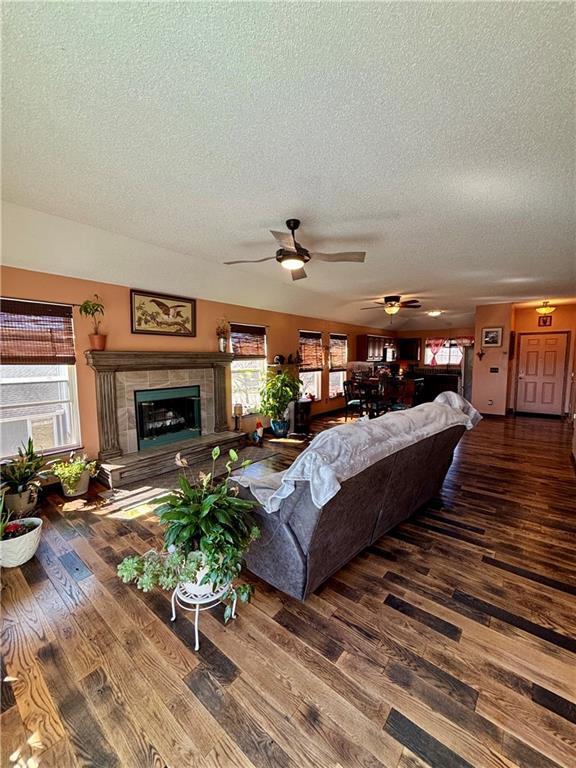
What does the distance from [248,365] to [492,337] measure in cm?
578

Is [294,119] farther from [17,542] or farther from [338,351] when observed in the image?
[338,351]

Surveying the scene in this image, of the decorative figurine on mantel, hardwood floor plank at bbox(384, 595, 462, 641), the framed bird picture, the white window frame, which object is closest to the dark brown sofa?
hardwood floor plank at bbox(384, 595, 462, 641)

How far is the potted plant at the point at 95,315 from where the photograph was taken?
3.59 meters

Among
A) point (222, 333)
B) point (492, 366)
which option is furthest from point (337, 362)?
point (222, 333)

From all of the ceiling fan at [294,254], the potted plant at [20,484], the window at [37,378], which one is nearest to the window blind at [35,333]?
the window at [37,378]

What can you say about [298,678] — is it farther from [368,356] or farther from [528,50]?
[368,356]

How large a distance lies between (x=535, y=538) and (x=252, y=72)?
3695 millimetres

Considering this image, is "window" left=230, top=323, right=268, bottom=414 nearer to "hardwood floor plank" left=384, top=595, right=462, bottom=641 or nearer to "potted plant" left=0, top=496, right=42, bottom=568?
"potted plant" left=0, top=496, right=42, bottom=568

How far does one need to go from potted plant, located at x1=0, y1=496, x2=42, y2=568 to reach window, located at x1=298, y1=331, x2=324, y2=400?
17.7ft

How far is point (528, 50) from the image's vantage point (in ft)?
4.33

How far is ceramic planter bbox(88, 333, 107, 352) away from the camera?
3.69 m

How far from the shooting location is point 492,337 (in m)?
7.37

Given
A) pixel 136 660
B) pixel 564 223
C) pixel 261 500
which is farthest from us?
pixel 564 223

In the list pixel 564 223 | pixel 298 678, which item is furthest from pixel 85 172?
pixel 564 223
